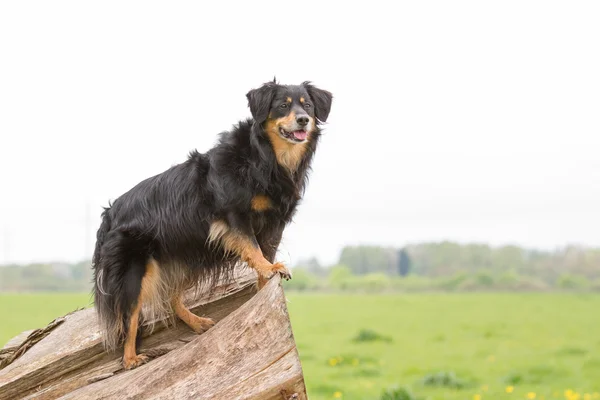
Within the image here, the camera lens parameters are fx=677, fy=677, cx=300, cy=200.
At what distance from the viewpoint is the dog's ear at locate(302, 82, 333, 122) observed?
18.3 ft

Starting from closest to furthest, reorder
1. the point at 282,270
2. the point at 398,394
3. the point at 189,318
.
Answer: the point at 282,270 < the point at 189,318 < the point at 398,394

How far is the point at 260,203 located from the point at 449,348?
1415cm

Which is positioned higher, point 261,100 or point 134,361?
point 261,100

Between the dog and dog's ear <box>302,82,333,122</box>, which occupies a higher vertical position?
dog's ear <box>302,82,333,122</box>

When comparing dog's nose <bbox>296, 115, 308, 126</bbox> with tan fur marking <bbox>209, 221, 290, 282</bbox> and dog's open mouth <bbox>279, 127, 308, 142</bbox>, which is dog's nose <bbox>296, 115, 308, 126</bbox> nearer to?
dog's open mouth <bbox>279, 127, 308, 142</bbox>

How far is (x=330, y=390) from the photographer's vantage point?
11.4 meters

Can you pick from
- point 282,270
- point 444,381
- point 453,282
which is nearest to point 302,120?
point 282,270

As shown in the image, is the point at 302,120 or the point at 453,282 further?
the point at 453,282

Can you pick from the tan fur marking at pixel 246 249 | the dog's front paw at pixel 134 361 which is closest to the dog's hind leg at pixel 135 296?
the dog's front paw at pixel 134 361

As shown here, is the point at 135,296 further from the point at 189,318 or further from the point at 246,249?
the point at 246,249

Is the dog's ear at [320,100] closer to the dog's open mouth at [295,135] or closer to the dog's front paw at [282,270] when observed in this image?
the dog's open mouth at [295,135]

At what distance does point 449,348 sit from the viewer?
59.1ft

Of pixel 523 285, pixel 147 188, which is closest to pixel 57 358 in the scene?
pixel 147 188

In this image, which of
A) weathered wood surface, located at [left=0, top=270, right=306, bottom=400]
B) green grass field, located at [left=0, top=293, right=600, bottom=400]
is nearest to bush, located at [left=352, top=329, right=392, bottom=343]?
green grass field, located at [left=0, top=293, right=600, bottom=400]
